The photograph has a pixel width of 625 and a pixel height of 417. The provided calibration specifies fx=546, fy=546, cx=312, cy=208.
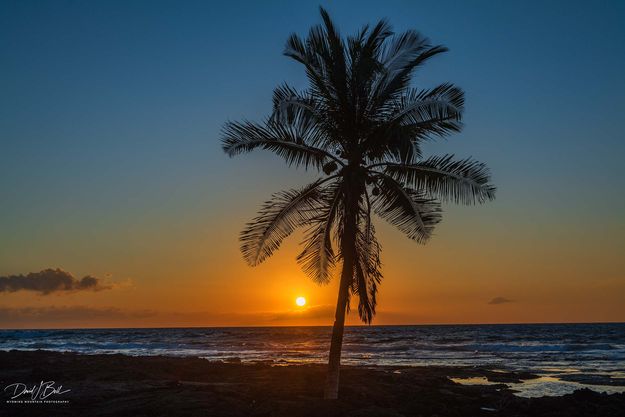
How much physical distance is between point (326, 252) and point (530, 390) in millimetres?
12395

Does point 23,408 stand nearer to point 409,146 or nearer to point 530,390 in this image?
point 409,146

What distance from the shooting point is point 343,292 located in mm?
12250

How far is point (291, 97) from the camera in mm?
12633

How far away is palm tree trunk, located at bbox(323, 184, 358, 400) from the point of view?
39.6ft

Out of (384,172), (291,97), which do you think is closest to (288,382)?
(384,172)

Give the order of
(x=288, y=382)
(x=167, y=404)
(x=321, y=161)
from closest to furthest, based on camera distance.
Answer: (x=167, y=404)
(x=321, y=161)
(x=288, y=382)
